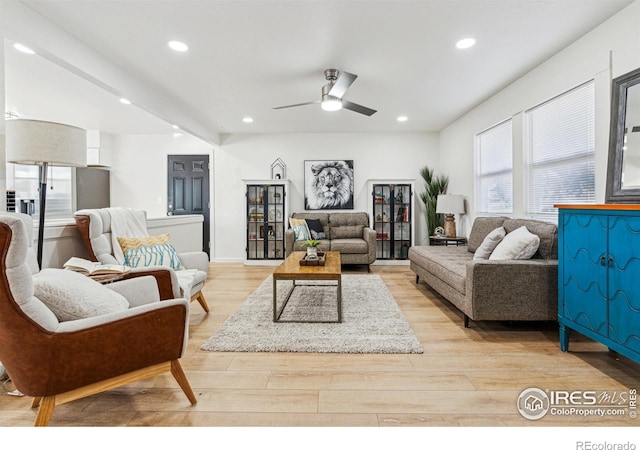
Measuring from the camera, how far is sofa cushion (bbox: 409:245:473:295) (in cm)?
282

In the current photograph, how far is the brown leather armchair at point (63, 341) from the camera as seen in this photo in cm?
121

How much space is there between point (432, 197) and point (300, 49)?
3742 mm

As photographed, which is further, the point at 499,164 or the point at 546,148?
the point at 499,164

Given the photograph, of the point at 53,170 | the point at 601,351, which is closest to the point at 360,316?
the point at 601,351

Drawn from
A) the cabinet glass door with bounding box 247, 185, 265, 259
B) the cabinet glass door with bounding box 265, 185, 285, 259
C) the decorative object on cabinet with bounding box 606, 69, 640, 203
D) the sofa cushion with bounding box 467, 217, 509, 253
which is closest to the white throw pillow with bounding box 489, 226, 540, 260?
the decorative object on cabinet with bounding box 606, 69, 640, 203

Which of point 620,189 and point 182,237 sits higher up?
point 620,189

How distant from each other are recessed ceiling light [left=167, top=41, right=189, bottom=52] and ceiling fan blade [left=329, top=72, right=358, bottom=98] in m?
1.36

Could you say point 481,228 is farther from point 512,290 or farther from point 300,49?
point 300,49

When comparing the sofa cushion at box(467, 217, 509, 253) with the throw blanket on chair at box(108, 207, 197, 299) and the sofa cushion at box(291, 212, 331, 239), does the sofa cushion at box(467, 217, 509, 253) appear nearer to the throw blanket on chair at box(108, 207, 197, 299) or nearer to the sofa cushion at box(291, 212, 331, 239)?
the sofa cushion at box(291, 212, 331, 239)

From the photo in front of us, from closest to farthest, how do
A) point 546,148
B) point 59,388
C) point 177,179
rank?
point 59,388 < point 546,148 < point 177,179

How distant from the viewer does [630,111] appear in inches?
88.9

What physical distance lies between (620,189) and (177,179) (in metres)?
6.16

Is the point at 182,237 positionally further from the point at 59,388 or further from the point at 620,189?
the point at 620,189

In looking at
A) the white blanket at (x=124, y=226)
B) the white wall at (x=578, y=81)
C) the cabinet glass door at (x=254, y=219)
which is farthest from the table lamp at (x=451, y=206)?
the white blanket at (x=124, y=226)
